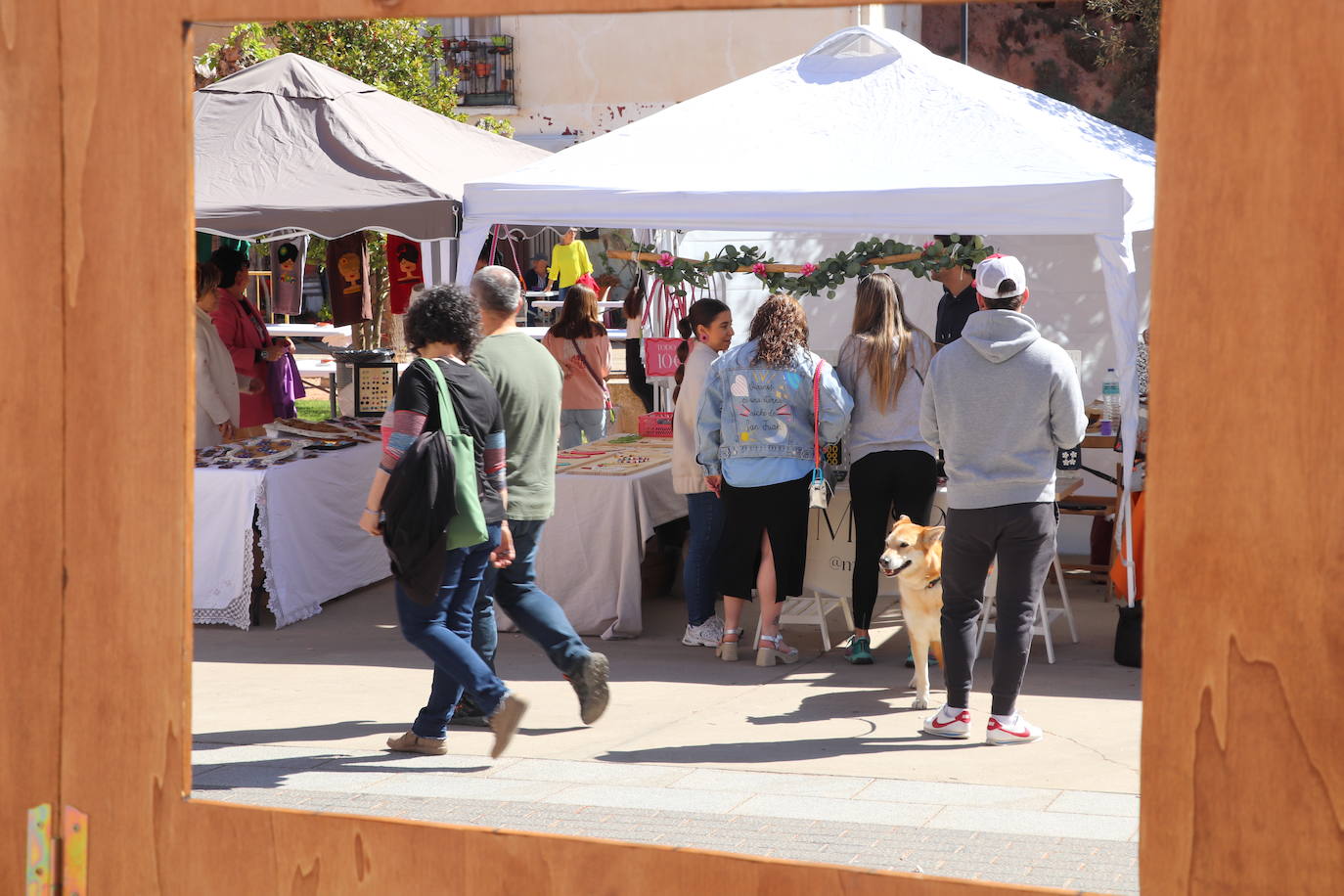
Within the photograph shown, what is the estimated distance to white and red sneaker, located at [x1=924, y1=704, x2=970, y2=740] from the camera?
4945mm

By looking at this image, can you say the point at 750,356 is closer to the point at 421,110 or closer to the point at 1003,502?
the point at 1003,502

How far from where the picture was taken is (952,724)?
4949 millimetres

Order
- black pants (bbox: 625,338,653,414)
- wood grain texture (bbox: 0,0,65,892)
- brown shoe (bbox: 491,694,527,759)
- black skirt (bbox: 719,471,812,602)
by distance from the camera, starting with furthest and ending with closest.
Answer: black pants (bbox: 625,338,653,414)
black skirt (bbox: 719,471,812,602)
brown shoe (bbox: 491,694,527,759)
wood grain texture (bbox: 0,0,65,892)

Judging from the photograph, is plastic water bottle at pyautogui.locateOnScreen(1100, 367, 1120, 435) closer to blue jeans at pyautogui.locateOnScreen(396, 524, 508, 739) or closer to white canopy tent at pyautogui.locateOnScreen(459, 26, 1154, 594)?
white canopy tent at pyautogui.locateOnScreen(459, 26, 1154, 594)

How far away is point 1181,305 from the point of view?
1.73 meters

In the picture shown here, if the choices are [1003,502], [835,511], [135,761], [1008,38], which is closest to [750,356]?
[835,511]

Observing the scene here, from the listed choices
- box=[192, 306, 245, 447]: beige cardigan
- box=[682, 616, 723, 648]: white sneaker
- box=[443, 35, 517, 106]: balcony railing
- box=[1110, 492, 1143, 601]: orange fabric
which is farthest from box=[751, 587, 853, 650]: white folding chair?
box=[443, 35, 517, 106]: balcony railing

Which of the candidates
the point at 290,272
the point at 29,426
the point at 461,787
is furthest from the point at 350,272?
the point at 29,426

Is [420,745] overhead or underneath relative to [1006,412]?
underneath

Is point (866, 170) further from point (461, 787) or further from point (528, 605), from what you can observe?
point (461, 787)

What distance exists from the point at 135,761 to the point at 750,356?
3.83 m

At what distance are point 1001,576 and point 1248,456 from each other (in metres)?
2.98

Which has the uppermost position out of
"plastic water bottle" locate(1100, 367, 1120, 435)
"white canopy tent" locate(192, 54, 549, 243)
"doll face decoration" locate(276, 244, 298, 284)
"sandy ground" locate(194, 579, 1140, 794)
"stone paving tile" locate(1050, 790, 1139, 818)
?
"white canopy tent" locate(192, 54, 549, 243)

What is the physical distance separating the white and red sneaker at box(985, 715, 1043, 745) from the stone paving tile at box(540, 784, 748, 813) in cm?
102
